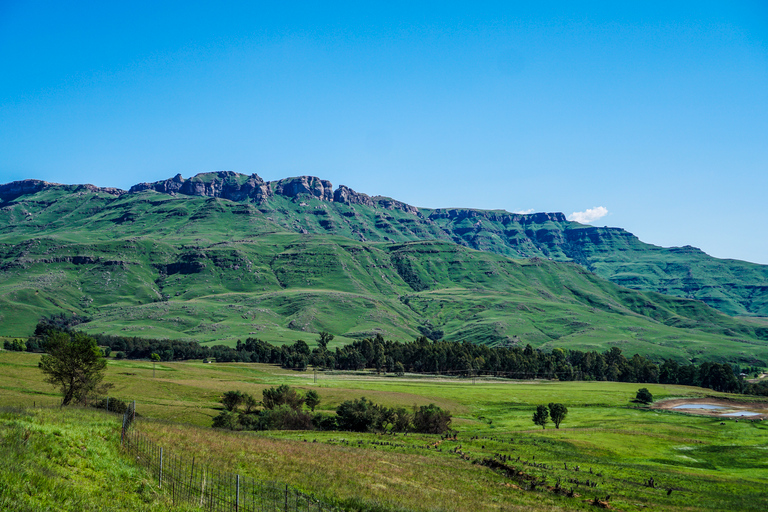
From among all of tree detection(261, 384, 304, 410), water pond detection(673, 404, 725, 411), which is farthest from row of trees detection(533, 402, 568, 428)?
water pond detection(673, 404, 725, 411)

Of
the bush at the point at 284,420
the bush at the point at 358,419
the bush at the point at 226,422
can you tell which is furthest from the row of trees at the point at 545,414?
the bush at the point at 226,422

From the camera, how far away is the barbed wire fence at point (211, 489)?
2162cm

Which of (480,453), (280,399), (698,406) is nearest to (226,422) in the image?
(280,399)

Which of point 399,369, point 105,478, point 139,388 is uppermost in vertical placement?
point 105,478

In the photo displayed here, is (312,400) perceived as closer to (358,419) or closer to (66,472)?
(358,419)

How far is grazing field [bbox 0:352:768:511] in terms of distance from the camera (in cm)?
3388

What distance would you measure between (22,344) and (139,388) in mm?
100655

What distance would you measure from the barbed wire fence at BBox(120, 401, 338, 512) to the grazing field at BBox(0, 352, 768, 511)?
2.43 metres

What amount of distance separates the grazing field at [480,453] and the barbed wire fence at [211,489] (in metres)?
2.43

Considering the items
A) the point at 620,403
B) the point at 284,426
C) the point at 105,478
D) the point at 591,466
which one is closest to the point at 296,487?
the point at 105,478

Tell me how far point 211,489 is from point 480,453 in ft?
133

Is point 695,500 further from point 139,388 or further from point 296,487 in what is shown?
point 139,388

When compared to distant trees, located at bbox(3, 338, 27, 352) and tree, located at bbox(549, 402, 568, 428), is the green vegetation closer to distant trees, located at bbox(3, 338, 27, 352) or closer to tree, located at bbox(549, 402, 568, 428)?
tree, located at bbox(549, 402, 568, 428)

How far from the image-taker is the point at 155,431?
37094 millimetres
